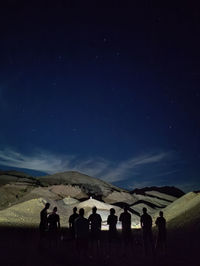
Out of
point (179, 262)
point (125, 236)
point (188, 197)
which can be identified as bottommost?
point (179, 262)

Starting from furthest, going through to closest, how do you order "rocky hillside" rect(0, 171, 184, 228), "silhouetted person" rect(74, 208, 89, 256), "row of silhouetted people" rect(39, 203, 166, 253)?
"rocky hillside" rect(0, 171, 184, 228) < "row of silhouetted people" rect(39, 203, 166, 253) < "silhouetted person" rect(74, 208, 89, 256)

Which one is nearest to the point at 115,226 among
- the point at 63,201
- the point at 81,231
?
the point at 81,231

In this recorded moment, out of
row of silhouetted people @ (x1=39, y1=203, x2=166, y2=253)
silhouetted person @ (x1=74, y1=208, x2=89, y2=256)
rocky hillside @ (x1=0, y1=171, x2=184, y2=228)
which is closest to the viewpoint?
silhouetted person @ (x1=74, y1=208, x2=89, y2=256)

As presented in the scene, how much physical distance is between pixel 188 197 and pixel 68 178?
296ft

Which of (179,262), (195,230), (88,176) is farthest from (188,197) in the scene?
(88,176)

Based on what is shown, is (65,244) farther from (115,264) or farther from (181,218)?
(181,218)

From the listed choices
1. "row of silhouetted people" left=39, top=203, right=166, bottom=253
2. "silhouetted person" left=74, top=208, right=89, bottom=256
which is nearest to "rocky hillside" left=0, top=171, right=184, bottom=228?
"row of silhouetted people" left=39, top=203, right=166, bottom=253

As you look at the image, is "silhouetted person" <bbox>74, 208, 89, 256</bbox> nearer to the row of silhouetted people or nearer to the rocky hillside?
the row of silhouetted people

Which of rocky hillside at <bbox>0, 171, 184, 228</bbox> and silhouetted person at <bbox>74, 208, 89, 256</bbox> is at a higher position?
rocky hillside at <bbox>0, 171, 184, 228</bbox>

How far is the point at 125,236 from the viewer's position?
9.91m

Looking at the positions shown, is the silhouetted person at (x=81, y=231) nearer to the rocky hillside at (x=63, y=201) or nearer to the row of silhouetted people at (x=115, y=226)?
the row of silhouetted people at (x=115, y=226)

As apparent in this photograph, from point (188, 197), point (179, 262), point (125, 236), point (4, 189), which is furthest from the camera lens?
point (4, 189)

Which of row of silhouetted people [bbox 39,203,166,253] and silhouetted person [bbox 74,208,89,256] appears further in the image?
row of silhouetted people [bbox 39,203,166,253]

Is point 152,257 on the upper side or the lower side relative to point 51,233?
lower
